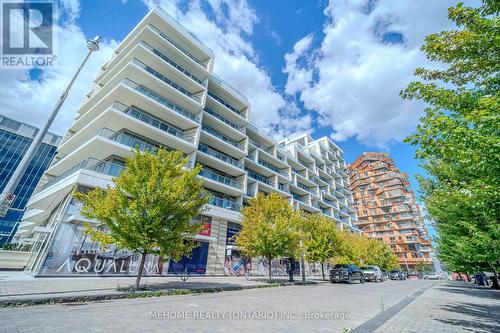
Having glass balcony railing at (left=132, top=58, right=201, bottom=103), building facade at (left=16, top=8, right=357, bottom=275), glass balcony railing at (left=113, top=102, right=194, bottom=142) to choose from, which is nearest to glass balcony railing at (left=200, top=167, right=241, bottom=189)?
building facade at (left=16, top=8, right=357, bottom=275)

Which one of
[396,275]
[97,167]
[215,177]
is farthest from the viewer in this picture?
[396,275]

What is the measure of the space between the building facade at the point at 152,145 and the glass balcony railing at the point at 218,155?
131 mm

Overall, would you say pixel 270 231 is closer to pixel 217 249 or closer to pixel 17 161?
pixel 217 249

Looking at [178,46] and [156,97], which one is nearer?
[156,97]

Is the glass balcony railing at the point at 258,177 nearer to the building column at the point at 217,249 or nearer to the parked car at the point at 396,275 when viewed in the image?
the building column at the point at 217,249

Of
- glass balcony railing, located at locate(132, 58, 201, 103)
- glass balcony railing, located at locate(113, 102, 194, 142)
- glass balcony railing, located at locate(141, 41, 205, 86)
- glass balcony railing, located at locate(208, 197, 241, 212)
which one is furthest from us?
glass balcony railing, located at locate(141, 41, 205, 86)

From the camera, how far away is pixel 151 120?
20.9 meters

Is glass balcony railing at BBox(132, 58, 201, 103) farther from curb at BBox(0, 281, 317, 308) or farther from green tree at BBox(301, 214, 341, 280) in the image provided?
curb at BBox(0, 281, 317, 308)

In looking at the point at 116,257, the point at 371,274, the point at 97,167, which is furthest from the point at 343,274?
the point at 97,167

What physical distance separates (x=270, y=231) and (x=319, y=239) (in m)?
10.1

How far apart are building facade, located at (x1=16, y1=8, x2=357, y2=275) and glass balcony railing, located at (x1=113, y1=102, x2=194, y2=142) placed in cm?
9

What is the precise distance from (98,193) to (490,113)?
13971mm

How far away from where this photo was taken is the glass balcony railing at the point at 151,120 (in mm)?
19291

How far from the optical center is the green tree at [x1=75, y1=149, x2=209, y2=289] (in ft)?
33.5
